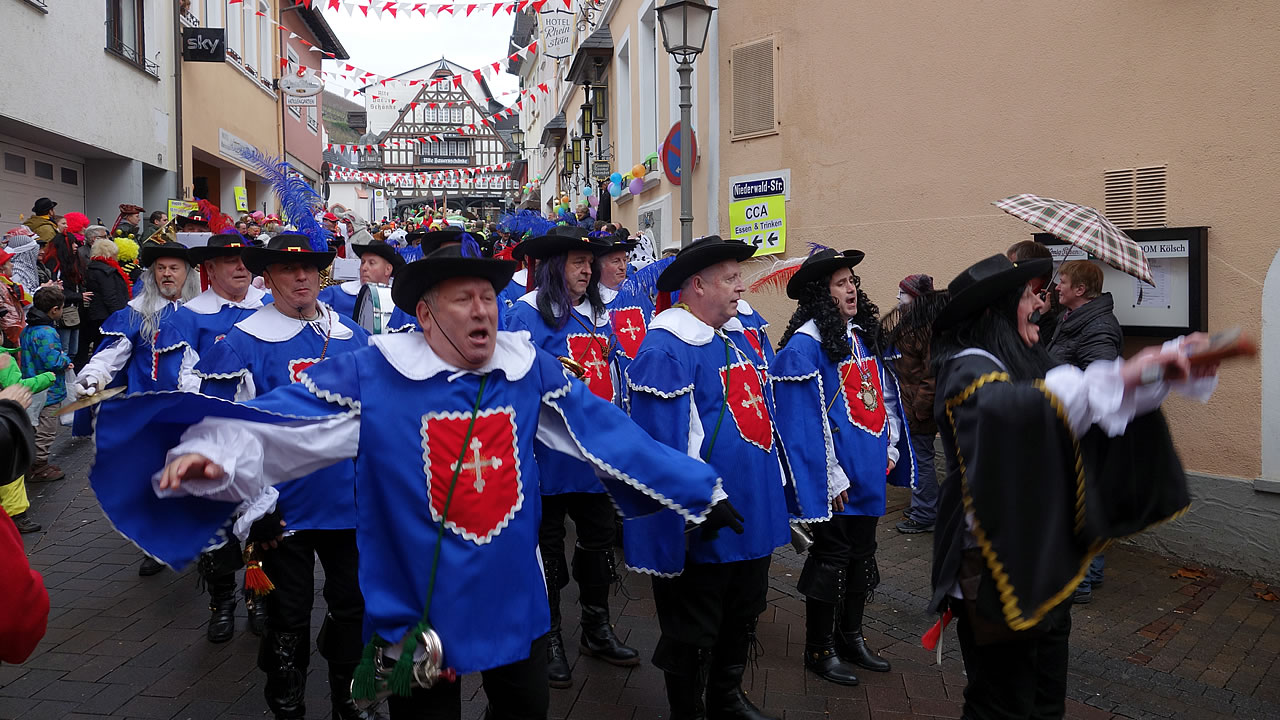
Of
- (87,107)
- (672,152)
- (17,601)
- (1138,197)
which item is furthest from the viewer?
(87,107)

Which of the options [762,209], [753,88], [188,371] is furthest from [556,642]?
[753,88]

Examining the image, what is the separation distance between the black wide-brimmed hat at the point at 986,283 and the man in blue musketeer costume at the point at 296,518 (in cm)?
224

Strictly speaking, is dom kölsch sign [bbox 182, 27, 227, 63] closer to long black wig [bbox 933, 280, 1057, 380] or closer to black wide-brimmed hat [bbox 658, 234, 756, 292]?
black wide-brimmed hat [bbox 658, 234, 756, 292]

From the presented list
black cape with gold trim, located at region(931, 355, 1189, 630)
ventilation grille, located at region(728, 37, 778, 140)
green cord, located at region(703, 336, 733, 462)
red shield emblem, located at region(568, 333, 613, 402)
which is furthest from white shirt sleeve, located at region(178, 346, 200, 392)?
ventilation grille, located at region(728, 37, 778, 140)

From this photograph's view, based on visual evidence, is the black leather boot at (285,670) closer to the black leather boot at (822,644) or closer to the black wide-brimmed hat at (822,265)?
the black leather boot at (822,644)

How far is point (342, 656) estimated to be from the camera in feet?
12.8

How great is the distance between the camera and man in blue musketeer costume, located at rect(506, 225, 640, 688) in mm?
4812

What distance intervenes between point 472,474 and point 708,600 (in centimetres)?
144

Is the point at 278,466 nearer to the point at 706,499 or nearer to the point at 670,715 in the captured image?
the point at 706,499

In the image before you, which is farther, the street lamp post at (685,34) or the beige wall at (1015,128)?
the street lamp post at (685,34)

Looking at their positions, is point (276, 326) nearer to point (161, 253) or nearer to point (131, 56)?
point (161, 253)

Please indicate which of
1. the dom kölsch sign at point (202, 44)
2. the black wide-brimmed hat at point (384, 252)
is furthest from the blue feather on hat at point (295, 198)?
the dom kölsch sign at point (202, 44)

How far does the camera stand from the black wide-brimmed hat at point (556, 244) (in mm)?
5168

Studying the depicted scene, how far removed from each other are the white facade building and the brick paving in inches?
359
